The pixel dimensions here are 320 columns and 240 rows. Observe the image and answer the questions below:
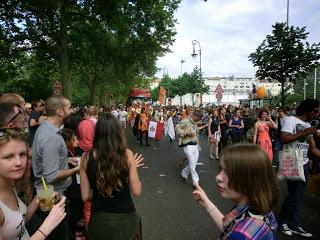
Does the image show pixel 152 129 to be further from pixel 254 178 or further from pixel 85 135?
pixel 254 178

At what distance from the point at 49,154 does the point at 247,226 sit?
227cm

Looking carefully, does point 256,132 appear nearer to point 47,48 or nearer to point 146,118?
point 146,118

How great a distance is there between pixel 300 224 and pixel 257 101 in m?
28.2

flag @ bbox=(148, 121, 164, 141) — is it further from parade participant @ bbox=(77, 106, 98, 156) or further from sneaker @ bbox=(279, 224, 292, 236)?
sneaker @ bbox=(279, 224, 292, 236)

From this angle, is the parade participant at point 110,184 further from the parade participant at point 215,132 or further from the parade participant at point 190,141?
the parade participant at point 215,132

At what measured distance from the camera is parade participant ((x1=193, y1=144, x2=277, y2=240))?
2066 millimetres

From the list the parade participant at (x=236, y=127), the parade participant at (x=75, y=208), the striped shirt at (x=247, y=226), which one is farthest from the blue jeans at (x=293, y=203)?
the parade participant at (x=236, y=127)

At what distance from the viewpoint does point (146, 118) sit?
1775 centimetres

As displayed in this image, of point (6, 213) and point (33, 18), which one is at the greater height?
point (33, 18)

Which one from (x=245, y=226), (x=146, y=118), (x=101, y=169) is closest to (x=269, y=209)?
(x=245, y=226)

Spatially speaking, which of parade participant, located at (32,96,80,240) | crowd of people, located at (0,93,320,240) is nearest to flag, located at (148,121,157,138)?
crowd of people, located at (0,93,320,240)

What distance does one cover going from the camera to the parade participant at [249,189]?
81.4 inches

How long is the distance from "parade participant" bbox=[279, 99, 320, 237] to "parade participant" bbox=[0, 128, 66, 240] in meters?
3.98

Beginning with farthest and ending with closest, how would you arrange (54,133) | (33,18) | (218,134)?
(33,18) < (218,134) < (54,133)
